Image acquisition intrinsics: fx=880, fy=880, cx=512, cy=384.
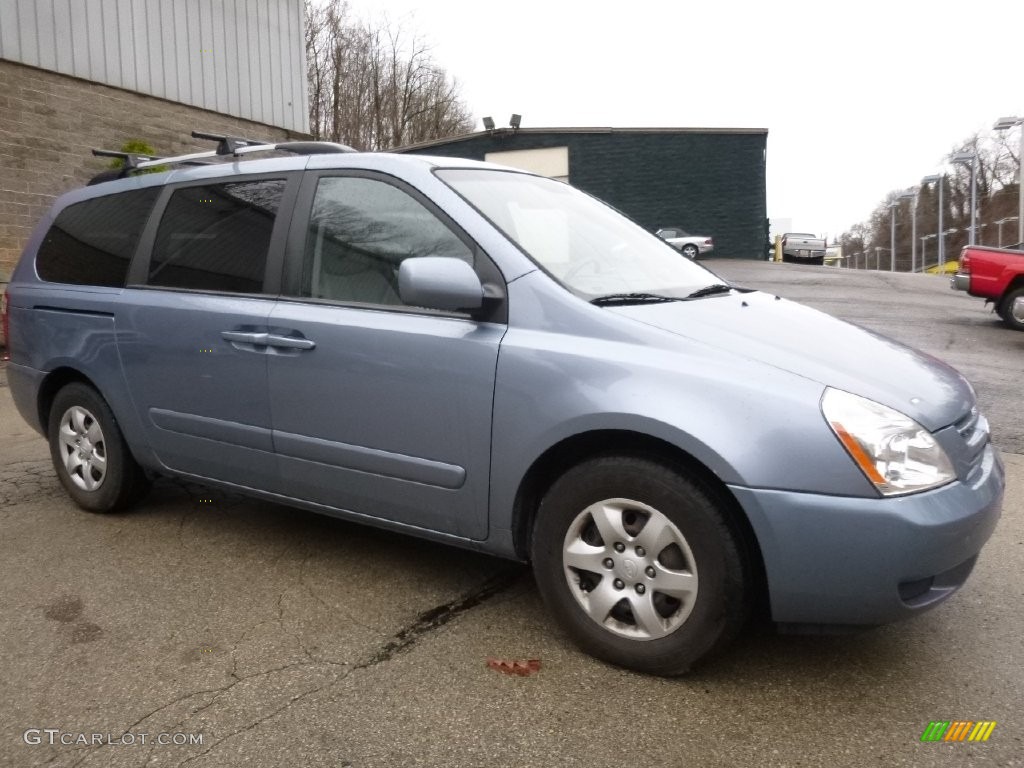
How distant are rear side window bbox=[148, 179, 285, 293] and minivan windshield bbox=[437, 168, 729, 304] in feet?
2.81

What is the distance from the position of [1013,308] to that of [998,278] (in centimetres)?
58

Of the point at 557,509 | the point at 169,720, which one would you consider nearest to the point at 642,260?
the point at 557,509

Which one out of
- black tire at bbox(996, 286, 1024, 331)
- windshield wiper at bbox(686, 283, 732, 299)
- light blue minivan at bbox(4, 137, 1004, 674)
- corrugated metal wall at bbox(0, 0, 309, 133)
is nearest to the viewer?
light blue minivan at bbox(4, 137, 1004, 674)

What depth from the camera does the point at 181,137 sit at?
14.3 meters

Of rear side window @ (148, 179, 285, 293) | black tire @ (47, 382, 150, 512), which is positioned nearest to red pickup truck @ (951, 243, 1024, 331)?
rear side window @ (148, 179, 285, 293)

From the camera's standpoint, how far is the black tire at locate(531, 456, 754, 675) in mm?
2572

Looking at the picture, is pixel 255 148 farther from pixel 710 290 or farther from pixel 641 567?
pixel 641 567

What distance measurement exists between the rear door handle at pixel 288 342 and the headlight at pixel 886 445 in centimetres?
190

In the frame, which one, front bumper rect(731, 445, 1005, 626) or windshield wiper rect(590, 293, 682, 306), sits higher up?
windshield wiper rect(590, 293, 682, 306)

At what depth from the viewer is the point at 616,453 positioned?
2.76 meters

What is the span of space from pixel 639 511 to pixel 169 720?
4.94 feet

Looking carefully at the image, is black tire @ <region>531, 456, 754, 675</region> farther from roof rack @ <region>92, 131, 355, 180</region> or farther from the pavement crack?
roof rack @ <region>92, 131, 355, 180</region>

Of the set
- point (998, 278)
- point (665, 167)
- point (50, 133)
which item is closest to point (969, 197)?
point (665, 167)

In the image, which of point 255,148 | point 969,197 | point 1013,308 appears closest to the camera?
point 255,148
